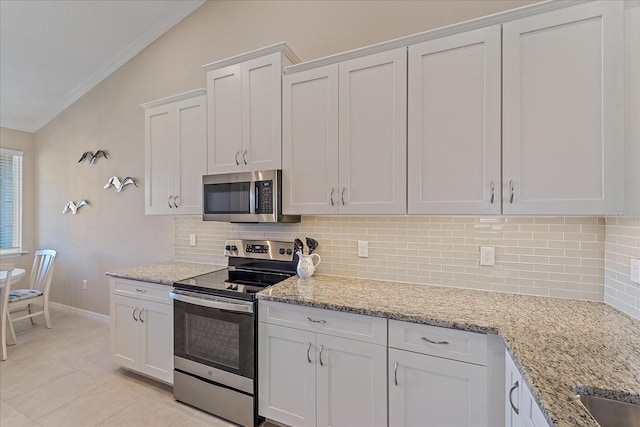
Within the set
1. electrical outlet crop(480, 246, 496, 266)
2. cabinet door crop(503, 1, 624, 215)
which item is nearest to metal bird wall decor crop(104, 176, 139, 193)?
electrical outlet crop(480, 246, 496, 266)

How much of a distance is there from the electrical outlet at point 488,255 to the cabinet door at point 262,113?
4.85ft

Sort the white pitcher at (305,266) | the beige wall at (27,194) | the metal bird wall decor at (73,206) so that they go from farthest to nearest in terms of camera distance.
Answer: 1. the beige wall at (27,194)
2. the metal bird wall decor at (73,206)
3. the white pitcher at (305,266)

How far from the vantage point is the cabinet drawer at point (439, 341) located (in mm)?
1371

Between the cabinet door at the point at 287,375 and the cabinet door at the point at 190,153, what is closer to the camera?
the cabinet door at the point at 287,375

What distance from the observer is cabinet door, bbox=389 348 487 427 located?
1.38 m

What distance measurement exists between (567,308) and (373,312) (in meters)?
1.02

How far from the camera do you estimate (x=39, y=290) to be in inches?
148

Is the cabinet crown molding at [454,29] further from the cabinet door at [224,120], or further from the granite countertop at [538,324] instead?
the granite countertop at [538,324]

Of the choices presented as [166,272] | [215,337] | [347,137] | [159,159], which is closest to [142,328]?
[166,272]

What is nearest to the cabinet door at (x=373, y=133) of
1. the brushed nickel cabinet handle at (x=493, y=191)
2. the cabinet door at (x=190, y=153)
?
the brushed nickel cabinet handle at (x=493, y=191)

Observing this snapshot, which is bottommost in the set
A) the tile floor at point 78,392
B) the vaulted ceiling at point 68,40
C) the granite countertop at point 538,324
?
the tile floor at point 78,392

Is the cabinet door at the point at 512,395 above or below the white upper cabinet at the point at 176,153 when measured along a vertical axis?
below

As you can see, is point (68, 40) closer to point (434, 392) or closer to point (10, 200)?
point (10, 200)

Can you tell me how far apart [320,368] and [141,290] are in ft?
5.33
